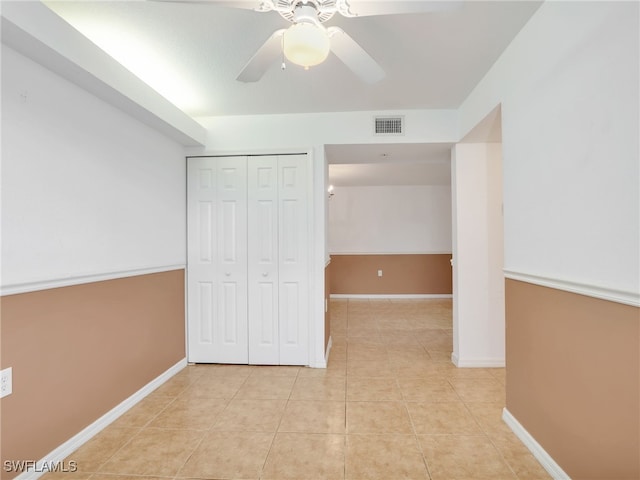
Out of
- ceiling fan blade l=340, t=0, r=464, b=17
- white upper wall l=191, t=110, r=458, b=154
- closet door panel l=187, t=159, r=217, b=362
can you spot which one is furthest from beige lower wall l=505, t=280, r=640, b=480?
closet door panel l=187, t=159, r=217, b=362

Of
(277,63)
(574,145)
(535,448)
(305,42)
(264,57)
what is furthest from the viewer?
(277,63)

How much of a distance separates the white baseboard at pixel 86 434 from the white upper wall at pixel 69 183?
2.94ft

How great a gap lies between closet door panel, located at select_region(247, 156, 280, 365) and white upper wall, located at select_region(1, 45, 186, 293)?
0.81m

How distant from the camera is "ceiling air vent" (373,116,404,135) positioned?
2.87 meters

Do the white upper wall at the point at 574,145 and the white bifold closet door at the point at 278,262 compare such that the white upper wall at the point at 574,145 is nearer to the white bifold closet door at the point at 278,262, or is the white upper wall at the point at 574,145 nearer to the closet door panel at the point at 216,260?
the white bifold closet door at the point at 278,262

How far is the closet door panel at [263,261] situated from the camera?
2.97 meters

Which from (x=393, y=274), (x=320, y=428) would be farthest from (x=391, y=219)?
(x=320, y=428)

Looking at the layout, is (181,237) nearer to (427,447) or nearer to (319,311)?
(319,311)

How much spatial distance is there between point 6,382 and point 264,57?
Answer: 1.93 m

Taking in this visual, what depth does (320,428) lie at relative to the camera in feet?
6.40

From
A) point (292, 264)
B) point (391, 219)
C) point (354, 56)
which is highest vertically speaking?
point (354, 56)

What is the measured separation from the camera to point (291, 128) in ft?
9.64

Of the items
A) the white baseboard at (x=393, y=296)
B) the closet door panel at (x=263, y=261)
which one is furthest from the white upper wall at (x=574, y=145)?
the white baseboard at (x=393, y=296)

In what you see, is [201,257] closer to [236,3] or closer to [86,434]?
[86,434]
